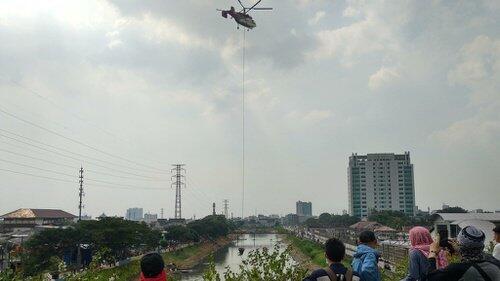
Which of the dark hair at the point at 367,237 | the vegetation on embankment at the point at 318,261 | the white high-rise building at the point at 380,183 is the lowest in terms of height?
the vegetation on embankment at the point at 318,261

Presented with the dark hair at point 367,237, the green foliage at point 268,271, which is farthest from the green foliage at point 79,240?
the dark hair at point 367,237

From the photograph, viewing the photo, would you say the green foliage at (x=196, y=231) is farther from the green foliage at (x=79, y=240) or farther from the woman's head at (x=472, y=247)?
the woman's head at (x=472, y=247)

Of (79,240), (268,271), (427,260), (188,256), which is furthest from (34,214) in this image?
(427,260)

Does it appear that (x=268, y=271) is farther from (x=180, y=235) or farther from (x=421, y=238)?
(x=180, y=235)

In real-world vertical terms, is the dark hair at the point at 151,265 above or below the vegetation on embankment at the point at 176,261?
above

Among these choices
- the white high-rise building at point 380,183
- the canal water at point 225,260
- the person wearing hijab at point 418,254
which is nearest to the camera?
the person wearing hijab at point 418,254
